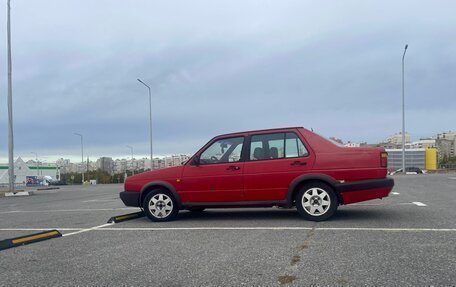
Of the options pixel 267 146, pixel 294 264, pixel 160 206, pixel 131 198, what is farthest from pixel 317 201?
Result: pixel 131 198

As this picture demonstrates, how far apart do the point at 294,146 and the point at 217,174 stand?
147 centimetres

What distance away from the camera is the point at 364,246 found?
17.6 feet

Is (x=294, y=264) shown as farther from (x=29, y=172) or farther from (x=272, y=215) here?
(x=29, y=172)

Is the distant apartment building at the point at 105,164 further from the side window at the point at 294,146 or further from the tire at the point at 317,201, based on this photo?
the tire at the point at 317,201

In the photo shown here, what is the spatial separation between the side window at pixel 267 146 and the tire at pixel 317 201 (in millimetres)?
769

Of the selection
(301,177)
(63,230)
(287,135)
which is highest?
(287,135)

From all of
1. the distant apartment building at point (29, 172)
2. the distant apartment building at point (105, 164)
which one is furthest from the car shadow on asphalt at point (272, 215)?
the distant apartment building at point (105, 164)

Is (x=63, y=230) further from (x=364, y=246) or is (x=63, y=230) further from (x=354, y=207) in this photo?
(x=354, y=207)

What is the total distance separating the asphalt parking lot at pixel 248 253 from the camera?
4.27 metres

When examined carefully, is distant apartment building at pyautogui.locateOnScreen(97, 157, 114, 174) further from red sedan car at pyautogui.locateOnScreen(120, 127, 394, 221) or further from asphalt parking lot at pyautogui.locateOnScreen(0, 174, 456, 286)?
asphalt parking lot at pyautogui.locateOnScreen(0, 174, 456, 286)

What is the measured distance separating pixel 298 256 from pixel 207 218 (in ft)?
12.3

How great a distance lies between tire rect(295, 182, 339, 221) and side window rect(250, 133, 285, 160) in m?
0.77

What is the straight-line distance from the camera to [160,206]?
8172 millimetres

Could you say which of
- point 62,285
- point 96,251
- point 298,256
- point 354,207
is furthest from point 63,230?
point 354,207
